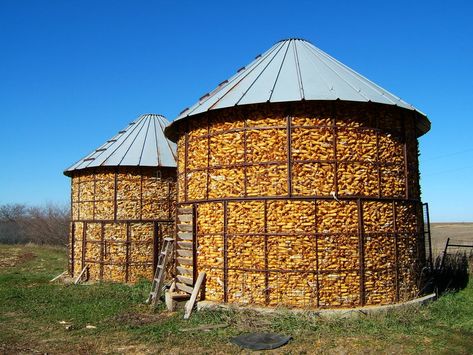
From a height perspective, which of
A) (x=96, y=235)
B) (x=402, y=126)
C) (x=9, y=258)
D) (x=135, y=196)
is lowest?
(x=9, y=258)

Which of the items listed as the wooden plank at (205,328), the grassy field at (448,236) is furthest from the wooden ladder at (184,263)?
the grassy field at (448,236)

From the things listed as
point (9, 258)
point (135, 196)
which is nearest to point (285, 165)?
point (135, 196)

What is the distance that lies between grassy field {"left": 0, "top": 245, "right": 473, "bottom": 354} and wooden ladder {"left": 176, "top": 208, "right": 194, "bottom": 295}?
973 mm

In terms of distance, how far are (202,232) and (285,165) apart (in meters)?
3.02

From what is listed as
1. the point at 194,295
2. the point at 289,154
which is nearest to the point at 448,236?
the point at 289,154

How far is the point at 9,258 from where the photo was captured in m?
33.7

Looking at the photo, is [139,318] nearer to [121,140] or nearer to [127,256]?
[127,256]

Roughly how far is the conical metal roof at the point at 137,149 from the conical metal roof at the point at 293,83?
5.36 m

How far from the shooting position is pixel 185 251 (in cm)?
1278

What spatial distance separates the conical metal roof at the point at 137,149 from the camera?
19.4 meters

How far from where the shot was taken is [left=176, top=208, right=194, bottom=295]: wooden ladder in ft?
40.9

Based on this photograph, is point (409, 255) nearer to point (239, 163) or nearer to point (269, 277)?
point (269, 277)

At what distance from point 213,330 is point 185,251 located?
3.35 metres

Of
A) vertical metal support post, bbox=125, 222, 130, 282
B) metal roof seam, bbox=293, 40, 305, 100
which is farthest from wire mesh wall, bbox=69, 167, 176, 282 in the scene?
metal roof seam, bbox=293, 40, 305, 100
